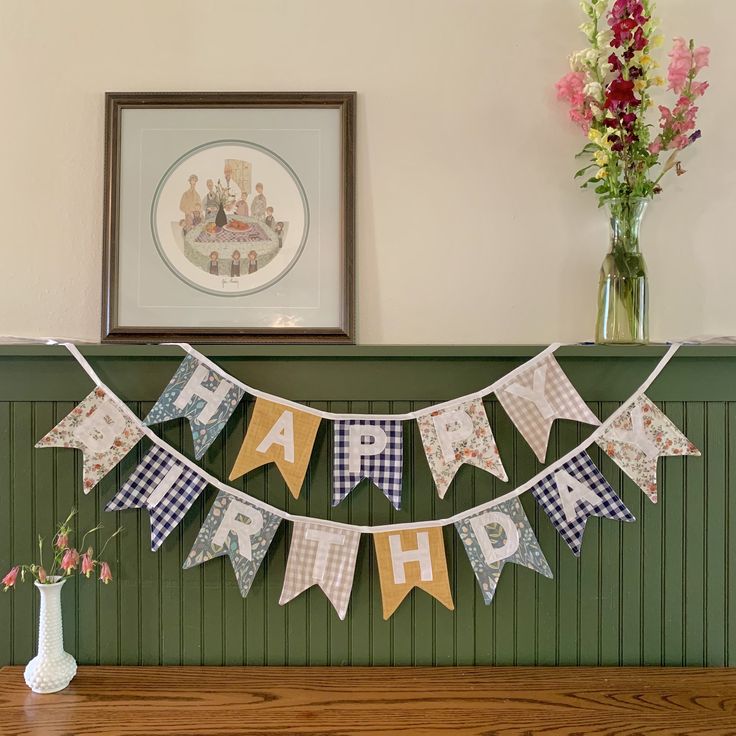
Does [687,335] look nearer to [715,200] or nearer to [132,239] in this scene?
[715,200]

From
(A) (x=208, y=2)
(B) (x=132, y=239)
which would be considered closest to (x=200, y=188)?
(B) (x=132, y=239)

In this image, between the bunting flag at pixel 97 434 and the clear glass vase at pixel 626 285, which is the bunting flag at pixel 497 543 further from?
the bunting flag at pixel 97 434

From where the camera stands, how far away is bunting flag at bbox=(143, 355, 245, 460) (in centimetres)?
111

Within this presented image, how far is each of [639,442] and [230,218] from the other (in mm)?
910

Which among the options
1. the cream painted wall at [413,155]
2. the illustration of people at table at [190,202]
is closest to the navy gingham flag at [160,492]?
the cream painted wall at [413,155]

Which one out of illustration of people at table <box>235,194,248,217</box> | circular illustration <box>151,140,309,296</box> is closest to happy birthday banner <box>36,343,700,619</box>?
circular illustration <box>151,140,309,296</box>

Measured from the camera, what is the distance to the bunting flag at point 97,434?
3.68 feet

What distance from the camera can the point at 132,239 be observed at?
1.23 metres

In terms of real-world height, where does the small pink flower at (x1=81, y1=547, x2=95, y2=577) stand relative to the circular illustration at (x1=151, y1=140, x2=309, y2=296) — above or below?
below

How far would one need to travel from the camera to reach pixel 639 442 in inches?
44.7

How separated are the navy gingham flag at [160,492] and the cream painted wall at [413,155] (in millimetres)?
335

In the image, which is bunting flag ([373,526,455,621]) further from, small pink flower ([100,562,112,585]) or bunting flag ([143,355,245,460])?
small pink flower ([100,562,112,585])

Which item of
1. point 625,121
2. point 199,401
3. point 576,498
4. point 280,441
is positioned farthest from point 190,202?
point 576,498

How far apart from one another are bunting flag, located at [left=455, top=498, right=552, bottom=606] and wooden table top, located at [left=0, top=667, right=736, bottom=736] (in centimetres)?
18
